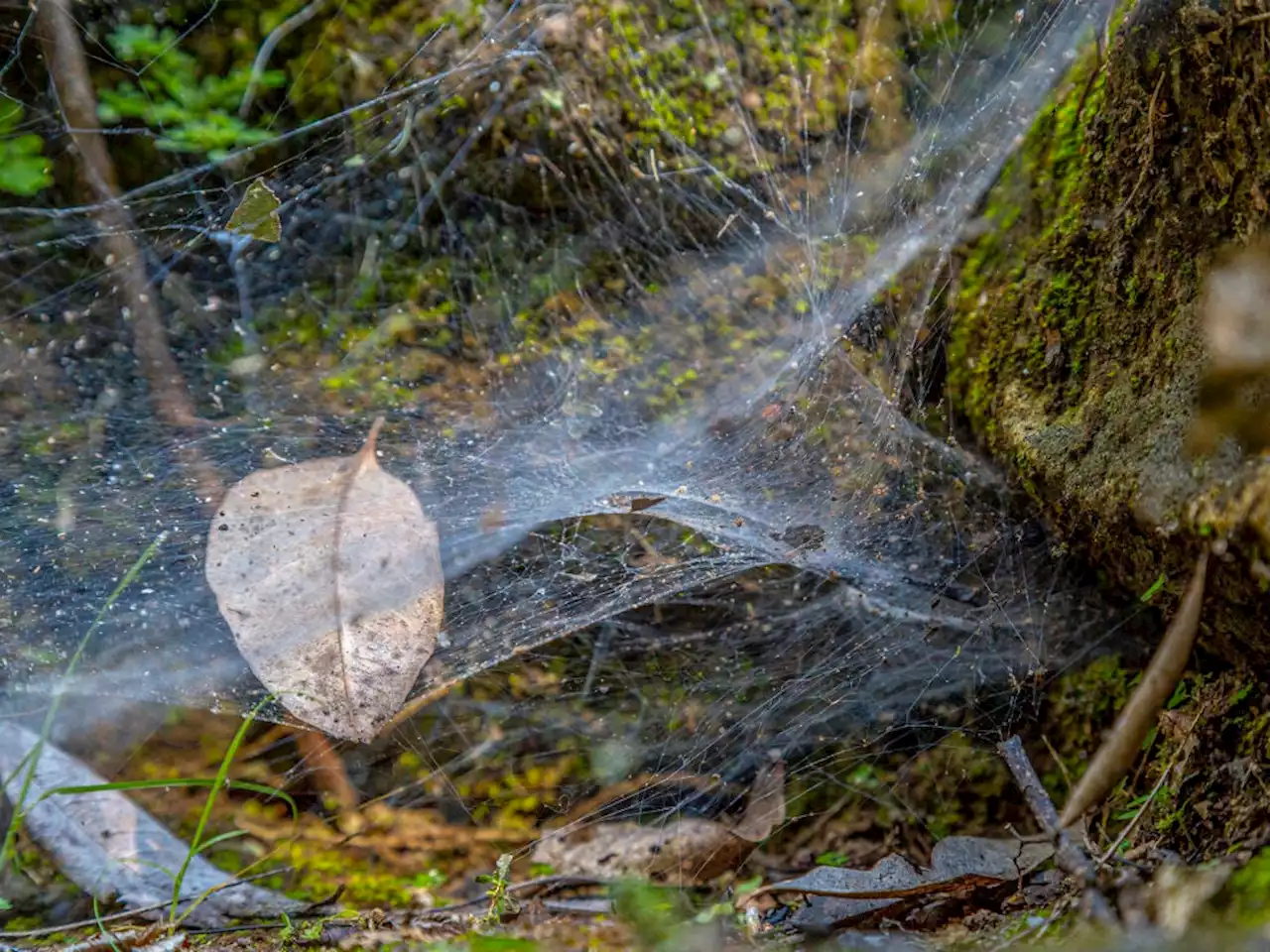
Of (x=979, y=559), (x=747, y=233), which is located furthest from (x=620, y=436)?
(x=979, y=559)

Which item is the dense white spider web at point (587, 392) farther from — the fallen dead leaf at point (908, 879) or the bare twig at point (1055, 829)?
the fallen dead leaf at point (908, 879)

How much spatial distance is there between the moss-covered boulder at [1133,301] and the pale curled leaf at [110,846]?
1.82 meters

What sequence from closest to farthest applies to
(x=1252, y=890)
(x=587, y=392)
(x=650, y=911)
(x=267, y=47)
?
(x=1252, y=890), (x=650, y=911), (x=587, y=392), (x=267, y=47)

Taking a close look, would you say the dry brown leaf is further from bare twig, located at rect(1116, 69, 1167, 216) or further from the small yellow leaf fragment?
the small yellow leaf fragment

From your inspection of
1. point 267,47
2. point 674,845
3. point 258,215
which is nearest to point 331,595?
point 674,845

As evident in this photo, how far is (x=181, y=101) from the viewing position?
2.59 meters

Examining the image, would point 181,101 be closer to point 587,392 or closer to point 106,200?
point 106,200

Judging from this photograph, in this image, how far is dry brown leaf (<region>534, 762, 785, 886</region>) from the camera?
1873 mm

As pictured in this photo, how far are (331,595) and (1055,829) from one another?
57.9 inches

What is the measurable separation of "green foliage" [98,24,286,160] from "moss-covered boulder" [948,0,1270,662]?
2.08 meters

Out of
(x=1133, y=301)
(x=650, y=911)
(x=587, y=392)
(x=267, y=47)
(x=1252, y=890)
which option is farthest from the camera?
(x=267, y=47)

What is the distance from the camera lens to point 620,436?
235 centimetres

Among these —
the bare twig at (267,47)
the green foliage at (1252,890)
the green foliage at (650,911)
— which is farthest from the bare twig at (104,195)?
the green foliage at (1252,890)

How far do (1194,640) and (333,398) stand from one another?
6.78 ft
